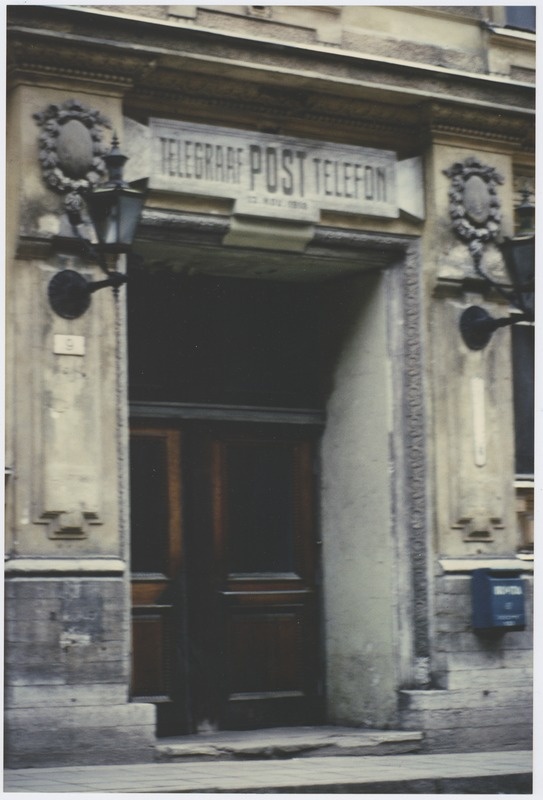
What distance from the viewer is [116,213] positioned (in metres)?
10.6

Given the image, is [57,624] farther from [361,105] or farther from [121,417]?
[361,105]

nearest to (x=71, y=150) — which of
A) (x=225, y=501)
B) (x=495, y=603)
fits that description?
(x=225, y=501)

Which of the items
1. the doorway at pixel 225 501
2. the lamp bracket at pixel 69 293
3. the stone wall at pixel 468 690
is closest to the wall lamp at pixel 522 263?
the doorway at pixel 225 501

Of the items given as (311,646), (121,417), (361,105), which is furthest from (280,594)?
(361,105)

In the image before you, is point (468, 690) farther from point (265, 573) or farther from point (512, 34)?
point (512, 34)

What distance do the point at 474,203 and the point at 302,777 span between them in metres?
4.90

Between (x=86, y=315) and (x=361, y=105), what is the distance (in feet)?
9.42

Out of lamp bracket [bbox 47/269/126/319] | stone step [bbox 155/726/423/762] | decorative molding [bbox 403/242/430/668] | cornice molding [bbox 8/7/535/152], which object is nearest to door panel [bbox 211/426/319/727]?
stone step [bbox 155/726/423/762]

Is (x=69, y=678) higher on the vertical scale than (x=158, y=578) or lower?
lower

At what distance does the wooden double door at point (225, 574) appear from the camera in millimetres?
12336

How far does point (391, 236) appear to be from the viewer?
41.9ft

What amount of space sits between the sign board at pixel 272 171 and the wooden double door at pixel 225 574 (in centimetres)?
189

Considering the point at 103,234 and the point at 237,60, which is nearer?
the point at 103,234

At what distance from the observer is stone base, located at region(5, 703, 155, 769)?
10.4m
